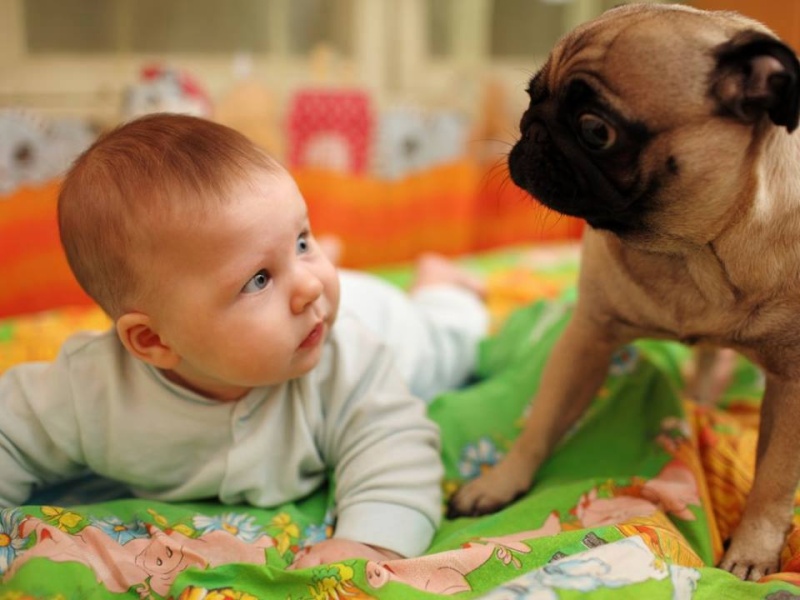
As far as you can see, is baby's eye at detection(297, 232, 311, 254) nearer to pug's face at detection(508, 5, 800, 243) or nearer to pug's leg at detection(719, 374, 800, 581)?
pug's face at detection(508, 5, 800, 243)

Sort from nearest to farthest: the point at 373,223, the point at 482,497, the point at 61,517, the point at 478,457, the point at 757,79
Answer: the point at 757,79
the point at 61,517
the point at 482,497
the point at 478,457
the point at 373,223

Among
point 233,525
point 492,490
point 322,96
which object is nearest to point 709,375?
point 492,490

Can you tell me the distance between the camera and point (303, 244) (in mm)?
1050

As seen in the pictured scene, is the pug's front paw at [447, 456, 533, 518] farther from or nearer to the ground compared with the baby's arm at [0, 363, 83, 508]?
nearer to the ground

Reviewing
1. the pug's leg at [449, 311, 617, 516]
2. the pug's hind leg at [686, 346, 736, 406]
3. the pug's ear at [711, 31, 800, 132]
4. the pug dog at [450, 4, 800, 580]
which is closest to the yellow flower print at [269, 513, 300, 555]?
the pug's leg at [449, 311, 617, 516]

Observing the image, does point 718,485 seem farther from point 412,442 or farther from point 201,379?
point 201,379

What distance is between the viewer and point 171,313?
0.98m

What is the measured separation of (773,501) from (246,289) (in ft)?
2.39

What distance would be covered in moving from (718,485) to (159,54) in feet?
5.73

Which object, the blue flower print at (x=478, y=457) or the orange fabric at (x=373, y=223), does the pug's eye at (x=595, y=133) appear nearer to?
the blue flower print at (x=478, y=457)

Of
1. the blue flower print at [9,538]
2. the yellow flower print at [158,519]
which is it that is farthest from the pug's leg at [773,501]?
the blue flower print at [9,538]

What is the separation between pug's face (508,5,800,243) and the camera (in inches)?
33.9

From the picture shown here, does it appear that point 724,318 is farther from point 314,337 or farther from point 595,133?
point 314,337

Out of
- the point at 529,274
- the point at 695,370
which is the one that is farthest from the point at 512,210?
the point at 695,370
